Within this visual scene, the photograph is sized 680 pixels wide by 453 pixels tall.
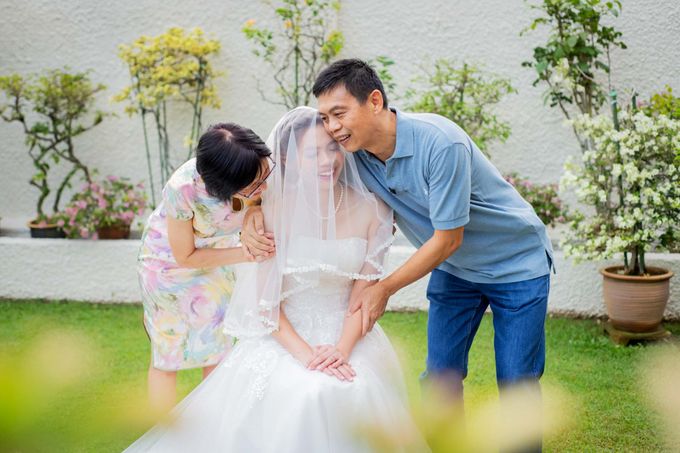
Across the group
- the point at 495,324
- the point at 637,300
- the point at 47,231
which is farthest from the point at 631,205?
the point at 47,231

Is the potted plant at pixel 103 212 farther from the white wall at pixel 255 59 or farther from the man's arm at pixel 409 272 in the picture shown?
the man's arm at pixel 409 272

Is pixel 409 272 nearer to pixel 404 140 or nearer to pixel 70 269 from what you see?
pixel 404 140

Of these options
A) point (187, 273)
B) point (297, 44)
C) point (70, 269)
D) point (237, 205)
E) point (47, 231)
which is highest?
point (297, 44)

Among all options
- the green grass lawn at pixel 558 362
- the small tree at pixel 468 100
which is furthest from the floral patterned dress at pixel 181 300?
the small tree at pixel 468 100

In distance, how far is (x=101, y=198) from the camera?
5312 millimetres

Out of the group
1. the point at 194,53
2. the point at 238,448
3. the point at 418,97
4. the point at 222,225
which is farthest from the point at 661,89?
the point at 238,448

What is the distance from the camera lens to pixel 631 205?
4.26 meters

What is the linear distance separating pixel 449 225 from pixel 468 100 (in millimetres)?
3382

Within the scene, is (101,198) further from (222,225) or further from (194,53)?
(222,225)

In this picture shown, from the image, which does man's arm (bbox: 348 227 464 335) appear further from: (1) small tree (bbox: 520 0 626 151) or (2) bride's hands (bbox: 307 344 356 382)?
(1) small tree (bbox: 520 0 626 151)

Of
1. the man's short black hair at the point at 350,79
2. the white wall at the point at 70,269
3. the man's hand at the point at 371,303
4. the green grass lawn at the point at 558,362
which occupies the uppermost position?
the man's short black hair at the point at 350,79

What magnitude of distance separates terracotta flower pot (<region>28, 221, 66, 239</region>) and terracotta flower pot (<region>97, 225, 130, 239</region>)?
0.35 m

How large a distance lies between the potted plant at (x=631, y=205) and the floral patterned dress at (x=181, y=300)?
2.25 metres

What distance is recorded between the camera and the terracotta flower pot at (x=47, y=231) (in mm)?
5395
